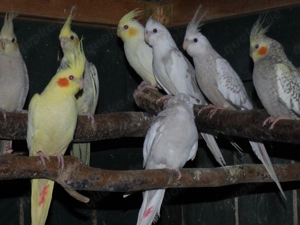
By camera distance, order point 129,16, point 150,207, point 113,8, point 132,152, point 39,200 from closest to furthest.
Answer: point 39,200, point 150,207, point 129,16, point 113,8, point 132,152

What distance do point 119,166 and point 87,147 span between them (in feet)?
1.83

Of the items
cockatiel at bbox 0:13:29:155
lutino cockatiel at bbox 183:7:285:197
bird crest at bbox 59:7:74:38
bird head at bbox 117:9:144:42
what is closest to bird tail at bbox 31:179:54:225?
cockatiel at bbox 0:13:29:155

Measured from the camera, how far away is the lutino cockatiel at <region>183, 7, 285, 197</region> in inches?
167

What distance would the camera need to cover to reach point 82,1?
4.66m

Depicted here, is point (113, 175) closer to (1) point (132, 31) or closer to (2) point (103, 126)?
(2) point (103, 126)

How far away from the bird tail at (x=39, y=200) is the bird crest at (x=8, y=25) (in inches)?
47.4

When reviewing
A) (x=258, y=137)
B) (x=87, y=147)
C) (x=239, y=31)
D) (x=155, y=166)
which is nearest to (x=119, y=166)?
(x=87, y=147)

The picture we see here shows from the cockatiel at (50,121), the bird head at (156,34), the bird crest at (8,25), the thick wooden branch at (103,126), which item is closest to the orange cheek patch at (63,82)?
the cockatiel at (50,121)

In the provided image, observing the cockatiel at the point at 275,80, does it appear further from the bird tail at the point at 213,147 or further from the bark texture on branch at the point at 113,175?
the bird tail at the point at 213,147

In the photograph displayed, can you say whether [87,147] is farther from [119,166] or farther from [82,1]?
[82,1]

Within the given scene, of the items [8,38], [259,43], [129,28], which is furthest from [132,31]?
[259,43]

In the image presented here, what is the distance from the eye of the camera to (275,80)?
151 inches

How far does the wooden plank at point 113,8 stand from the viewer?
436 centimetres

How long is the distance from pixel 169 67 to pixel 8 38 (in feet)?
3.97
